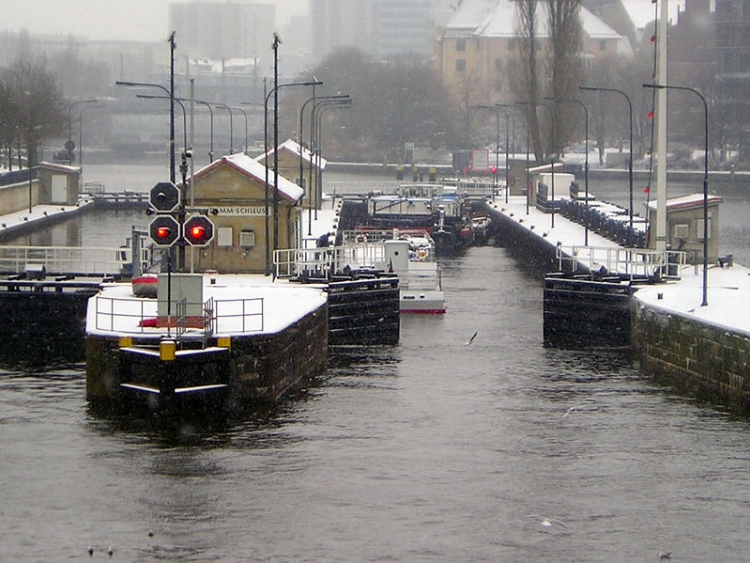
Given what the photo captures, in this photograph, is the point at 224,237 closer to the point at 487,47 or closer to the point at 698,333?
the point at 698,333

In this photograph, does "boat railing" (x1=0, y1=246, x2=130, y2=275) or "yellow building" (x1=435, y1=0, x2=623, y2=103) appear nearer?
"boat railing" (x1=0, y1=246, x2=130, y2=275)

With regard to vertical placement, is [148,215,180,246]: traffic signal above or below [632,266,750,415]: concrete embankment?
above

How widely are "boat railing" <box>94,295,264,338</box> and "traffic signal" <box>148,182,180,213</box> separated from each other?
2743 mm

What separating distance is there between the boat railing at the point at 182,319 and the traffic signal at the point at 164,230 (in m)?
3.10

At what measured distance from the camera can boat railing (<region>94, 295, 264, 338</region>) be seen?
111 ft

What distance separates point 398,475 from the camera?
29.6 m

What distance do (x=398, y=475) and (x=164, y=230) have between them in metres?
6.50

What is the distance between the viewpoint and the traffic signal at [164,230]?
30.5 m

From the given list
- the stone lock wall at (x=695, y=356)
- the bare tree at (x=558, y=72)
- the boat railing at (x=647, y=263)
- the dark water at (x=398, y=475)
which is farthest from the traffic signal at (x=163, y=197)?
the bare tree at (x=558, y=72)

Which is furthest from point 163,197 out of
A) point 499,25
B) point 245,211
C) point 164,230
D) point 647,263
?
point 499,25

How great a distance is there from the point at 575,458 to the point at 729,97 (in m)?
128

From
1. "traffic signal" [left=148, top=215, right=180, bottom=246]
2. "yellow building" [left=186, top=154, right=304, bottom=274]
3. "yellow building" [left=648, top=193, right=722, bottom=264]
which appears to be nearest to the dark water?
"traffic signal" [left=148, top=215, right=180, bottom=246]

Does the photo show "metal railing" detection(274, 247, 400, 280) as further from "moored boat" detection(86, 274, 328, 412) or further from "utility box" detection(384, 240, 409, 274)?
"moored boat" detection(86, 274, 328, 412)

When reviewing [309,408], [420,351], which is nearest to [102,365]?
[309,408]
